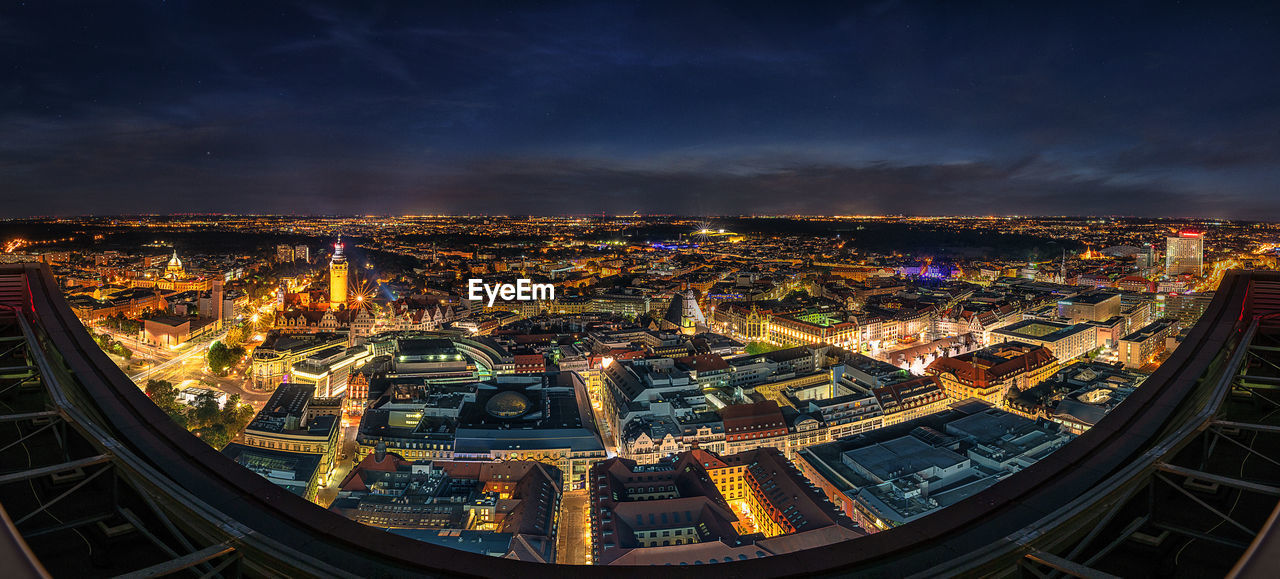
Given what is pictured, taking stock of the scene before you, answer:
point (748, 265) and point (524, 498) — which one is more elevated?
point (748, 265)

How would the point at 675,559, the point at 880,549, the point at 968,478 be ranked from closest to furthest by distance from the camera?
the point at 880,549 < the point at 675,559 < the point at 968,478

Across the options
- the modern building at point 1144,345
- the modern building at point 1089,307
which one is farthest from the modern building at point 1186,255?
the modern building at point 1144,345

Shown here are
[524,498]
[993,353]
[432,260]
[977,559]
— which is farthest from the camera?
[432,260]

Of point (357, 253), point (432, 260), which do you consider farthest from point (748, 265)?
point (357, 253)

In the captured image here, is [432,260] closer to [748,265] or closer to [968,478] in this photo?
[748,265]

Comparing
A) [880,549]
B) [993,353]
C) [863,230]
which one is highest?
[863,230]

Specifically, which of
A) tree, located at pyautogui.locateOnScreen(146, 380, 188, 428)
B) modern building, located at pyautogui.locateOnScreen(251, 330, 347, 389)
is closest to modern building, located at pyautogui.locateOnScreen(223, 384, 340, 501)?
tree, located at pyautogui.locateOnScreen(146, 380, 188, 428)

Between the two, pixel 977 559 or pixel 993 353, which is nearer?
pixel 977 559

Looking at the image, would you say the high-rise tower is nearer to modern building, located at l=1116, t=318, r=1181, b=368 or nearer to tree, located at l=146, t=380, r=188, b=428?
tree, located at l=146, t=380, r=188, b=428
